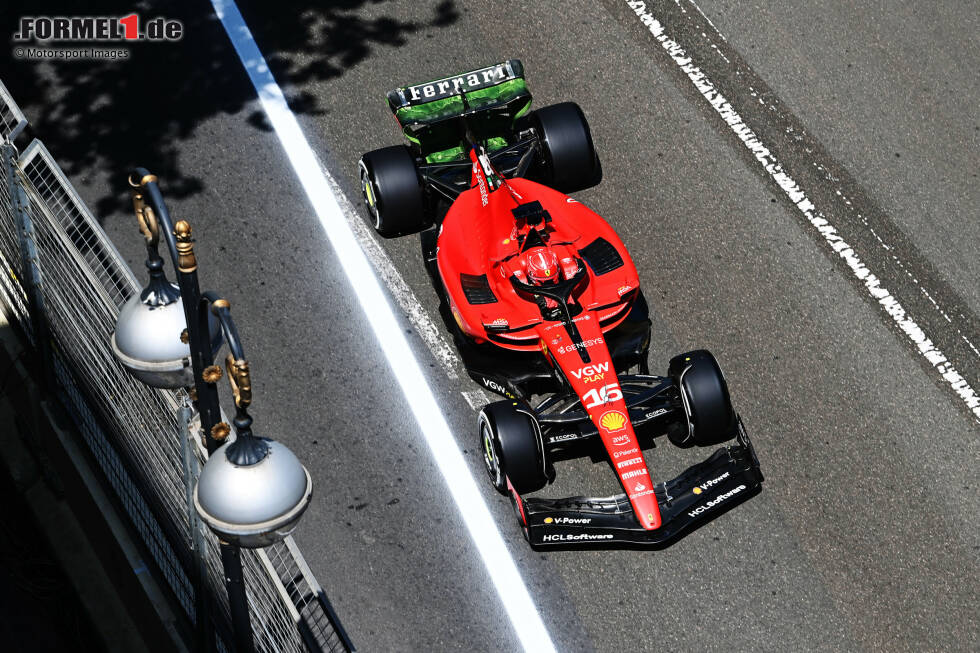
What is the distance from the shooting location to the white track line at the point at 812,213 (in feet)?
26.0

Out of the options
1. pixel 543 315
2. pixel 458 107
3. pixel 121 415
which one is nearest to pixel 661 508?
pixel 543 315

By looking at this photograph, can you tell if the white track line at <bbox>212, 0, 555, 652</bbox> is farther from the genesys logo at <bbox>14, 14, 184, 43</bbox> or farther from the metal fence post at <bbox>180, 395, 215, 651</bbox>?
the metal fence post at <bbox>180, 395, 215, 651</bbox>

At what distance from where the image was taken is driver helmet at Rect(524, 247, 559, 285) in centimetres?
711

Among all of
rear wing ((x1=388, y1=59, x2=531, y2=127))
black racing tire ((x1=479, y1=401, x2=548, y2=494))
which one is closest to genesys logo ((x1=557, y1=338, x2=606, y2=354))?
black racing tire ((x1=479, y1=401, x2=548, y2=494))

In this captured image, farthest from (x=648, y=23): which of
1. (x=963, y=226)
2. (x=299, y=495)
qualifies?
(x=299, y=495)

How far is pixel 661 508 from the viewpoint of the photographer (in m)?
6.70

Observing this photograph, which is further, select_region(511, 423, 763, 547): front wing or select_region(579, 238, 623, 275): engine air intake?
select_region(579, 238, 623, 275): engine air intake

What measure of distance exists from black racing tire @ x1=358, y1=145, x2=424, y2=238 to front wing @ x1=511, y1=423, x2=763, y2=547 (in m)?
2.21

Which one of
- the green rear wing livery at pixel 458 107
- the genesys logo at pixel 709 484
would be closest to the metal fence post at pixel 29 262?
the green rear wing livery at pixel 458 107

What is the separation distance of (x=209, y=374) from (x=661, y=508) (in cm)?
334

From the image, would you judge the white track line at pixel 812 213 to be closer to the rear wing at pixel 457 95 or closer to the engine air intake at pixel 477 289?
the rear wing at pixel 457 95

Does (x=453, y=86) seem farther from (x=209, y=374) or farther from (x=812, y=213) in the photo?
(x=209, y=374)

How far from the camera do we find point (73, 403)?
6.82 m

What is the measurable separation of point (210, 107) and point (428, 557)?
3956 millimetres
